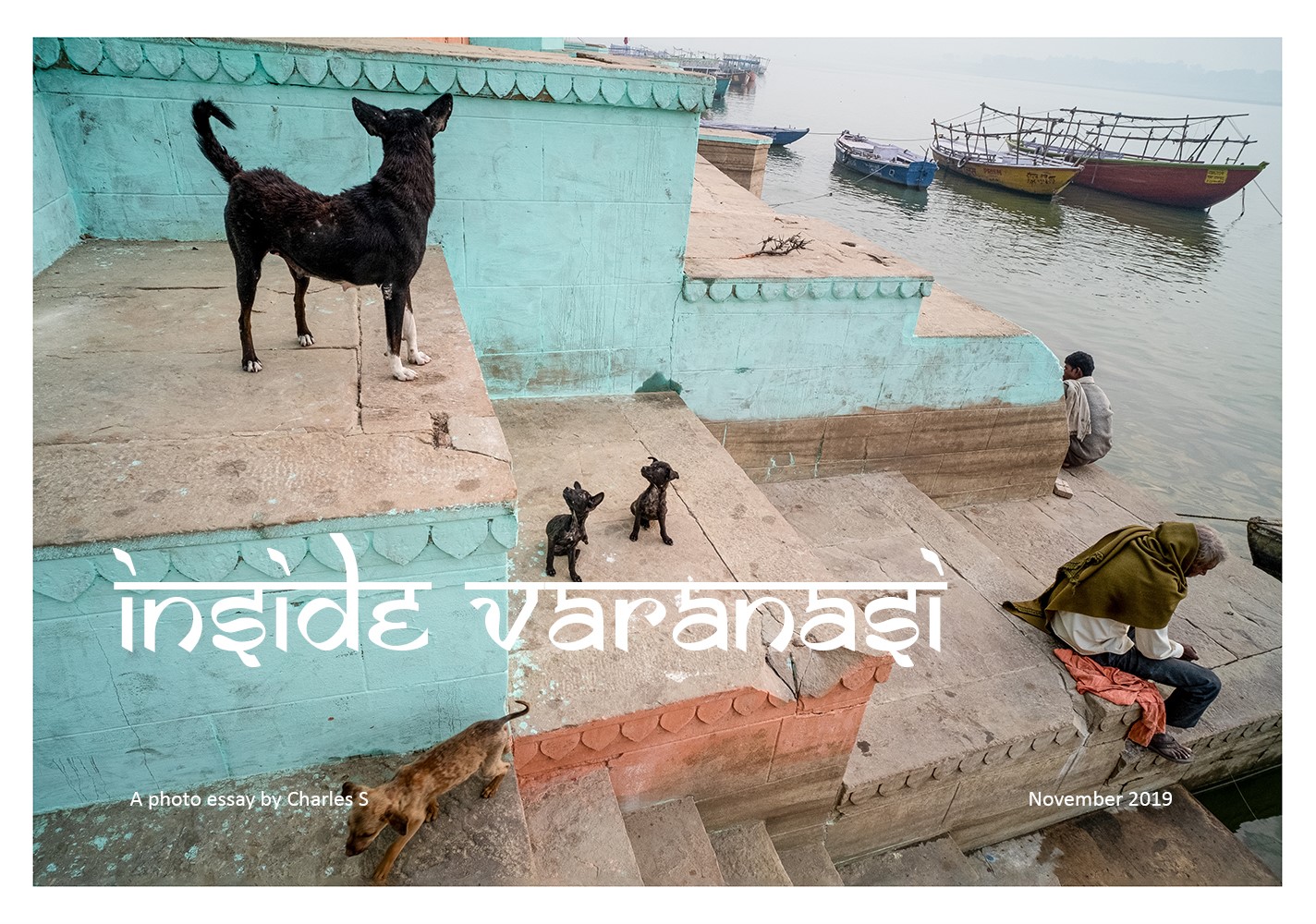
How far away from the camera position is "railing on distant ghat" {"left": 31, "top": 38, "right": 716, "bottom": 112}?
4.05 metres

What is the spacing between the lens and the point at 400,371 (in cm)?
319

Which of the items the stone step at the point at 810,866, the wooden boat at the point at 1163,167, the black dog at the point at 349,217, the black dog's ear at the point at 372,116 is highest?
the wooden boat at the point at 1163,167

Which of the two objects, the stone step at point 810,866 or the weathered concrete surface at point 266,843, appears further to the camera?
the stone step at point 810,866

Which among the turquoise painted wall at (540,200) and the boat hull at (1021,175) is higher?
the boat hull at (1021,175)

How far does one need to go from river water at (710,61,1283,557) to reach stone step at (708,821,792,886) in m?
9.52

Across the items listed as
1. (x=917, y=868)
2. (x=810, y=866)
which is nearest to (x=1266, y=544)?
(x=917, y=868)

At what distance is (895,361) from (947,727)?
3.49 m

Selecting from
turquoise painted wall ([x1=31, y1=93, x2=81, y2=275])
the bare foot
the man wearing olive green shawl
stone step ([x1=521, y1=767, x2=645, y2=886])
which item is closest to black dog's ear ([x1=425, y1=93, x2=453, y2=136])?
turquoise painted wall ([x1=31, y1=93, x2=81, y2=275])

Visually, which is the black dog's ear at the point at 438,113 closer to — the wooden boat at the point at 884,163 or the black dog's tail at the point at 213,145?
the black dog's tail at the point at 213,145

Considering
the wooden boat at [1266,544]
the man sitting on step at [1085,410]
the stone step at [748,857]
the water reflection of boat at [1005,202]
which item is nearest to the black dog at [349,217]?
the stone step at [748,857]

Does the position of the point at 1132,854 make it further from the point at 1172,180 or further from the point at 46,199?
the point at 1172,180

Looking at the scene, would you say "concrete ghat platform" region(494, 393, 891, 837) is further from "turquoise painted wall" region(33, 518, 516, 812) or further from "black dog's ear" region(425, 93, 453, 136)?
"black dog's ear" region(425, 93, 453, 136)

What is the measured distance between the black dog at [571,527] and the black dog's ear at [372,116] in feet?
6.29

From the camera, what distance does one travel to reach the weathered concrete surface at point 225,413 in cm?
229
